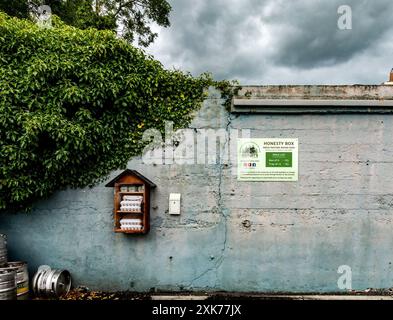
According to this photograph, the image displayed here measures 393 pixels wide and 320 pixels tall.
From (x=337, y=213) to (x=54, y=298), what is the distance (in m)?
5.17

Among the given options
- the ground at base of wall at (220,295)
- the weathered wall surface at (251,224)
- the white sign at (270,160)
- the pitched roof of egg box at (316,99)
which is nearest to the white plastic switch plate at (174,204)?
the weathered wall surface at (251,224)

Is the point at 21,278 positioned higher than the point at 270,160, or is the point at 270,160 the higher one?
the point at 270,160

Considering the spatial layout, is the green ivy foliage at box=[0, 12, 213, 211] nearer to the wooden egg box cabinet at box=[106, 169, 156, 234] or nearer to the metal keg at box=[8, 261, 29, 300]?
the wooden egg box cabinet at box=[106, 169, 156, 234]

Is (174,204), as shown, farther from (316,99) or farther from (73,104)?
(316,99)

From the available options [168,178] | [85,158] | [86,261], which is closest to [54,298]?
[86,261]

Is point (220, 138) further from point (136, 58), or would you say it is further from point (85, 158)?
point (85, 158)

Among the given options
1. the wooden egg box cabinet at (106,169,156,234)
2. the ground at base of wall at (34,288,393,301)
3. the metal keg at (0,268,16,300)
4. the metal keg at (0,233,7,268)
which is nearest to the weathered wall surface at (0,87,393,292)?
the ground at base of wall at (34,288,393,301)

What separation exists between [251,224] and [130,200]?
222 centimetres

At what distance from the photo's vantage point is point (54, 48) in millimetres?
5410

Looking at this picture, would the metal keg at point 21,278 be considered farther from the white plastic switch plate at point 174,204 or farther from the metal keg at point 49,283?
the white plastic switch plate at point 174,204

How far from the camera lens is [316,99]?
567cm

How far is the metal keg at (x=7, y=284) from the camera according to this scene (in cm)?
473

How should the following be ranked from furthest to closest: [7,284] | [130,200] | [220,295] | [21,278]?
[220,295] < [130,200] < [21,278] < [7,284]

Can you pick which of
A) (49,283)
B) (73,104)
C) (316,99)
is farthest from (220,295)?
(73,104)
